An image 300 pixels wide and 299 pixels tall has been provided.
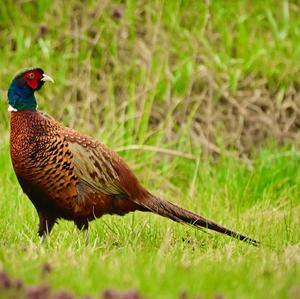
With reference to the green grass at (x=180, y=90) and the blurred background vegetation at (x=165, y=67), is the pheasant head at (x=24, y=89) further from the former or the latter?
the blurred background vegetation at (x=165, y=67)

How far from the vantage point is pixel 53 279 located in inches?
124

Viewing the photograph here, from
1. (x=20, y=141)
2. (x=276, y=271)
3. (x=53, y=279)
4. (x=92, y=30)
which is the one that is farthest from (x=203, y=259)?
(x=92, y=30)

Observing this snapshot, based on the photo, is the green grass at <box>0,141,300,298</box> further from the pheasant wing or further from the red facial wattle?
the red facial wattle

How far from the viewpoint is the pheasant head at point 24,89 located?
483cm

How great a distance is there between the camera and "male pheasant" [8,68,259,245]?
15.2 feet

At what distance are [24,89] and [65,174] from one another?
1.82ft

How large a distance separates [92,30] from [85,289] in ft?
17.3

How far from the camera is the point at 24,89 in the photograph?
4.87 metres

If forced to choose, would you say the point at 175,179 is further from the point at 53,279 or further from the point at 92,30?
the point at 53,279

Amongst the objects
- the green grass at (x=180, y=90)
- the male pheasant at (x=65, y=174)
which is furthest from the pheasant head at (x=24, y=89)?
the green grass at (x=180, y=90)

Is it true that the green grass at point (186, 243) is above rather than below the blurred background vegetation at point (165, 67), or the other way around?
below

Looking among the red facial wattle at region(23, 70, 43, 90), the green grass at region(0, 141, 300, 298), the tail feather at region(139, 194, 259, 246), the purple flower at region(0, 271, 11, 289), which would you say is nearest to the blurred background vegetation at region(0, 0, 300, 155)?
the green grass at region(0, 141, 300, 298)

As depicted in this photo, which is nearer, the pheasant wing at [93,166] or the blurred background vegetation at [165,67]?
the pheasant wing at [93,166]

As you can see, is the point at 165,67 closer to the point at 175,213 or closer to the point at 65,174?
the point at 175,213
